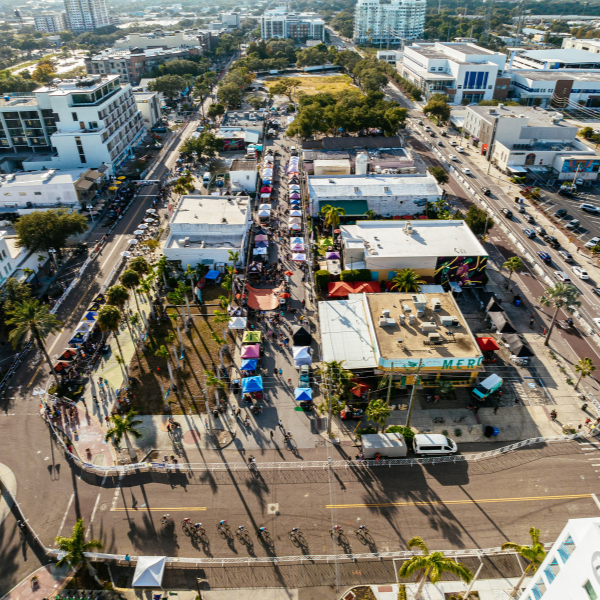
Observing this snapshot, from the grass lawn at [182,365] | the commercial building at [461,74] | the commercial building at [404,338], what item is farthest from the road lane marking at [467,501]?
the commercial building at [461,74]

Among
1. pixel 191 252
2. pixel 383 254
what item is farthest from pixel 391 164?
pixel 191 252

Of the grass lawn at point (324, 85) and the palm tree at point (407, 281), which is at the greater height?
the grass lawn at point (324, 85)

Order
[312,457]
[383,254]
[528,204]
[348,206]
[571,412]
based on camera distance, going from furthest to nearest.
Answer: [528,204], [348,206], [383,254], [571,412], [312,457]

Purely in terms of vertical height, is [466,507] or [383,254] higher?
[383,254]

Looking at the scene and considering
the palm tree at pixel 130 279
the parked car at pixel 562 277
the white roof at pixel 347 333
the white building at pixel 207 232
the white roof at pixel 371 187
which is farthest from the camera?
the white roof at pixel 371 187

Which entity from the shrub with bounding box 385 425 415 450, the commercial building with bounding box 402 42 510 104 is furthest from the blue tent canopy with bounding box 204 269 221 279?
the commercial building with bounding box 402 42 510 104

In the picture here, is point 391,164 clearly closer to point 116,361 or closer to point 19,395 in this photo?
point 116,361

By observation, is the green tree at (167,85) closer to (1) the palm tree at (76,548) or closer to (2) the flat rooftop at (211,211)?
(2) the flat rooftop at (211,211)
